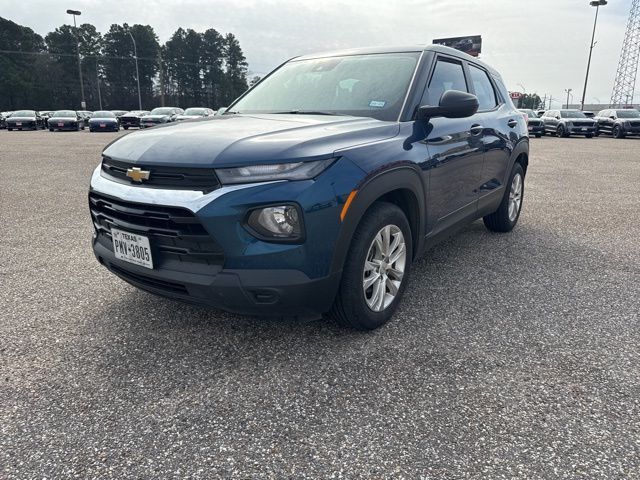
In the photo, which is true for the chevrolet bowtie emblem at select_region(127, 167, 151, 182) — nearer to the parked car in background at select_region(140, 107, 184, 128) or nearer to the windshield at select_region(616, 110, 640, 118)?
the parked car in background at select_region(140, 107, 184, 128)

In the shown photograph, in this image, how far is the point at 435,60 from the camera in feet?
11.6

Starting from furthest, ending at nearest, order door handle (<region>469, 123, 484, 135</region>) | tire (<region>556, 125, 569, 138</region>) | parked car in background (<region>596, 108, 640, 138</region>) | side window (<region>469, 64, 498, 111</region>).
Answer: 1. tire (<region>556, 125, 569, 138</region>)
2. parked car in background (<region>596, 108, 640, 138</region>)
3. side window (<region>469, 64, 498, 111</region>)
4. door handle (<region>469, 123, 484, 135</region>)

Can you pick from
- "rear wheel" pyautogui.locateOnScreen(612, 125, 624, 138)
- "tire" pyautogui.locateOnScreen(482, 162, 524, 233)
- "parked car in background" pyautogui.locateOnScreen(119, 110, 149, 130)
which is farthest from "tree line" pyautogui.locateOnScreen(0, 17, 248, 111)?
"tire" pyautogui.locateOnScreen(482, 162, 524, 233)

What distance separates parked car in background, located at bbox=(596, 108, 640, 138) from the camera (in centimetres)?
2497

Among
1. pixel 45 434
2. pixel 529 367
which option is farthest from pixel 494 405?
pixel 45 434

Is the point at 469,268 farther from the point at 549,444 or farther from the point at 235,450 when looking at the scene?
the point at 235,450

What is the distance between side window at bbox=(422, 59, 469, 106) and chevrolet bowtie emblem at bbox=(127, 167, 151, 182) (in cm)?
186

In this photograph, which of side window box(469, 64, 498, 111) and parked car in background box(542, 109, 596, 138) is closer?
side window box(469, 64, 498, 111)

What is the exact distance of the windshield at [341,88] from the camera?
322cm

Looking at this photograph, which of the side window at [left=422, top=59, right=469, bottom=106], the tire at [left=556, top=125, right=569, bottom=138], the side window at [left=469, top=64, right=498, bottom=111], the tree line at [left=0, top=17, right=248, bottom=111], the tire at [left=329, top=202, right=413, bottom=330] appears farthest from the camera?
the tree line at [left=0, top=17, right=248, bottom=111]

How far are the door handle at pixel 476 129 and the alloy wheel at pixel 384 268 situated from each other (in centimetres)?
137

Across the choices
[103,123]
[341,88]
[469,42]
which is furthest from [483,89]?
[469,42]

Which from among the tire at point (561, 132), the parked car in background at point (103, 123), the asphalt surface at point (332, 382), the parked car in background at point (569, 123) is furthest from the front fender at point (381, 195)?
the parked car in background at point (103, 123)

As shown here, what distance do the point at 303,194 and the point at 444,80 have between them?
197 cm
